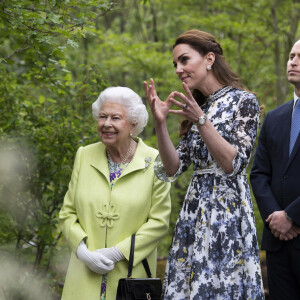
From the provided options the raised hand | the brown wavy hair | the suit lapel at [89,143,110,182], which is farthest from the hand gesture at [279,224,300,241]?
the suit lapel at [89,143,110,182]

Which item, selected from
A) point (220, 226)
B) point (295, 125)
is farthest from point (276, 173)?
point (220, 226)

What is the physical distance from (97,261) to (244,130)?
1344 millimetres

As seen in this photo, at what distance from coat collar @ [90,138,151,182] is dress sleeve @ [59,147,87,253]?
0.49ft

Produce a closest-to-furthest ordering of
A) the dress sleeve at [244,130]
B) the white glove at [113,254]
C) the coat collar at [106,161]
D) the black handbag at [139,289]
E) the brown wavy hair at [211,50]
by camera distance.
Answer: the dress sleeve at [244,130] → the brown wavy hair at [211,50] → the black handbag at [139,289] → the white glove at [113,254] → the coat collar at [106,161]

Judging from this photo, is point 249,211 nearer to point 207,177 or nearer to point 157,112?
point 207,177

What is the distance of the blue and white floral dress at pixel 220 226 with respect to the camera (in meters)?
3.24

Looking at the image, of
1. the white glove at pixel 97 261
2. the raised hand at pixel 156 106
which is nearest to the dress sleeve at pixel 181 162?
the raised hand at pixel 156 106

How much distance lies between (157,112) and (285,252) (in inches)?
45.5

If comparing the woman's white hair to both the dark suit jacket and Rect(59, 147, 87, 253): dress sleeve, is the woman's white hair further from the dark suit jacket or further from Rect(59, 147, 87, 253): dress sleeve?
the dark suit jacket

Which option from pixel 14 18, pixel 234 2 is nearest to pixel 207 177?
pixel 14 18

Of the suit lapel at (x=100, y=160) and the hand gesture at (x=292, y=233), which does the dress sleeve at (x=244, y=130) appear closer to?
the hand gesture at (x=292, y=233)

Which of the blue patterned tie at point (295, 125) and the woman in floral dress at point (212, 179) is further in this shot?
the blue patterned tie at point (295, 125)

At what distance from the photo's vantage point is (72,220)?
4109 millimetres

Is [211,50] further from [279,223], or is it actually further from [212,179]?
[279,223]
